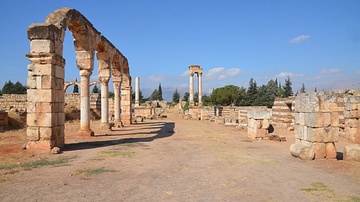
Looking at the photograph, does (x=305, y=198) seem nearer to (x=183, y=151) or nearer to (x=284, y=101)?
(x=183, y=151)

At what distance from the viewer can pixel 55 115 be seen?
9016 millimetres

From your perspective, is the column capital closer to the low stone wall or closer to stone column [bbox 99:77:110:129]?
stone column [bbox 99:77:110:129]

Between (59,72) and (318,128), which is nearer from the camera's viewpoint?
(318,128)

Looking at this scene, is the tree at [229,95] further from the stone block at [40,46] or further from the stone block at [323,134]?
the stone block at [40,46]

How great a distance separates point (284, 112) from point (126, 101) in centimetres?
1279

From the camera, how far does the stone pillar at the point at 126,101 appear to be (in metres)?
23.2

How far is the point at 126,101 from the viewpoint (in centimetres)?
2359

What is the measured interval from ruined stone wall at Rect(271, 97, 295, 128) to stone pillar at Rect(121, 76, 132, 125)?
1206 cm

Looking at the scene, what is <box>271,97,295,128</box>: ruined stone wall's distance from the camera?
67.5 ft

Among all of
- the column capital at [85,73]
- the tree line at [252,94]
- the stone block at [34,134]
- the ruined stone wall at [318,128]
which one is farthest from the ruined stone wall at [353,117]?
the tree line at [252,94]

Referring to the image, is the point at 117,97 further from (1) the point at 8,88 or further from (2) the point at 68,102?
(1) the point at 8,88

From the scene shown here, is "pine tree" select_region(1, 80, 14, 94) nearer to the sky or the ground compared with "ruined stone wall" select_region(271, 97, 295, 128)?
nearer to the sky

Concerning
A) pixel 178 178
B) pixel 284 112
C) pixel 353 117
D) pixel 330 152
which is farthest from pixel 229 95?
pixel 178 178

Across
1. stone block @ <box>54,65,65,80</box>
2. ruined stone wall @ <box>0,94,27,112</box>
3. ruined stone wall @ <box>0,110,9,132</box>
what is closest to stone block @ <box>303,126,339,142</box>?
stone block @ <box>54,65,65,80</box>
